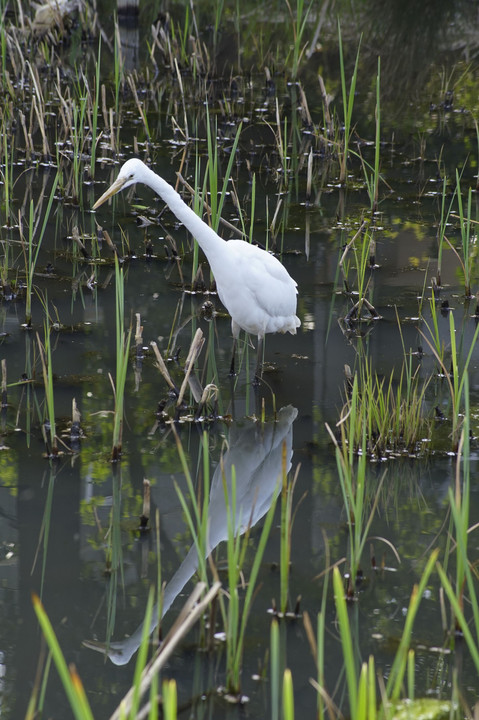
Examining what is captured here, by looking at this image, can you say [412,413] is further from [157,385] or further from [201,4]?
[201,4]

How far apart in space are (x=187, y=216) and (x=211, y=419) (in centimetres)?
100

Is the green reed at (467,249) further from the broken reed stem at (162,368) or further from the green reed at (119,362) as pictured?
the green reed at (119,362)

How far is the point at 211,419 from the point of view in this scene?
15.0ft

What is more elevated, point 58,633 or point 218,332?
point 218,332

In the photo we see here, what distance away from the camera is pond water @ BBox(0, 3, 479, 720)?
3037 mm

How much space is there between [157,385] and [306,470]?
3.63 ft

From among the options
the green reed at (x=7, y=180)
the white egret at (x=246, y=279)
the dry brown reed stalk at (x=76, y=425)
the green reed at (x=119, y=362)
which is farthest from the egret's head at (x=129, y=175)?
the green reed at (x=7, y=180)

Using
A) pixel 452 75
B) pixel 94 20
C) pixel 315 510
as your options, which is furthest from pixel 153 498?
pixel 94 20

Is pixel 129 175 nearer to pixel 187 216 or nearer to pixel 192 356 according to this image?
pixel 187 216

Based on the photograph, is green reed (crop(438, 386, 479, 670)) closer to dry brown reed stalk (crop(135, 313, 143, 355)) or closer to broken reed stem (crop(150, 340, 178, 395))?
broken reed stem (crop(150, 340, 178, 395))

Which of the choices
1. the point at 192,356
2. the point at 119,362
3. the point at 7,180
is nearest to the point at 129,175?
the point at 192,356

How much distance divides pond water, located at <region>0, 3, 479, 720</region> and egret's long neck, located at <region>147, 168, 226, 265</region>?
0.71 meters

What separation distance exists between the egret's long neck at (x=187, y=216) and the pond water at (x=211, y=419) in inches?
27.8

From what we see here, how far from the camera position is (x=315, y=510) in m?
3.85
